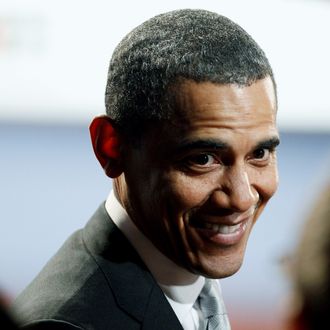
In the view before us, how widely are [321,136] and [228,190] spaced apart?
11.1 ft

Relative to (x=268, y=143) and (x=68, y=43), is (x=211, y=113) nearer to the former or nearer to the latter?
(x=268, y=143)

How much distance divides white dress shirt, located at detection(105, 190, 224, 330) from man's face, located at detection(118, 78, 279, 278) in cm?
2

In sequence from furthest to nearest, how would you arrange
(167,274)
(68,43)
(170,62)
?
(68,43) < (167,274) < (170,62)

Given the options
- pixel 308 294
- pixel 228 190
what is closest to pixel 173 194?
pixel 228 190

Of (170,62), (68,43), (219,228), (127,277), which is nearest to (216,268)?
(219,228)

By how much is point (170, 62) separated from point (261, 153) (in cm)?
27

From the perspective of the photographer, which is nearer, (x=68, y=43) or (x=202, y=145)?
(x=202, y=145)

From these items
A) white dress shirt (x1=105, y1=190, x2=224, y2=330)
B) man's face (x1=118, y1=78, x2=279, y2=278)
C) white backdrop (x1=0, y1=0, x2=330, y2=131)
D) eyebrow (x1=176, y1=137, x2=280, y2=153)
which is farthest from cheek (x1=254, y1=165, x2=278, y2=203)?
white backdrop (x1=0, y1=0, x2=330, y2=131)

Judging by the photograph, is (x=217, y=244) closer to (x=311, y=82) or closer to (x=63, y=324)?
(x=63, y=324)

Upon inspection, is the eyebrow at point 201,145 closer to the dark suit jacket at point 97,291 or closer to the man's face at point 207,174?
the man's face at point 207,174

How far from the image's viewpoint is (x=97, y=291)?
1850 millimetres

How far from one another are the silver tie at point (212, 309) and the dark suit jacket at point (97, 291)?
13cm

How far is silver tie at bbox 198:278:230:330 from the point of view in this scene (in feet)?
6.51

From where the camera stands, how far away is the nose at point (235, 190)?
5.94 ft
